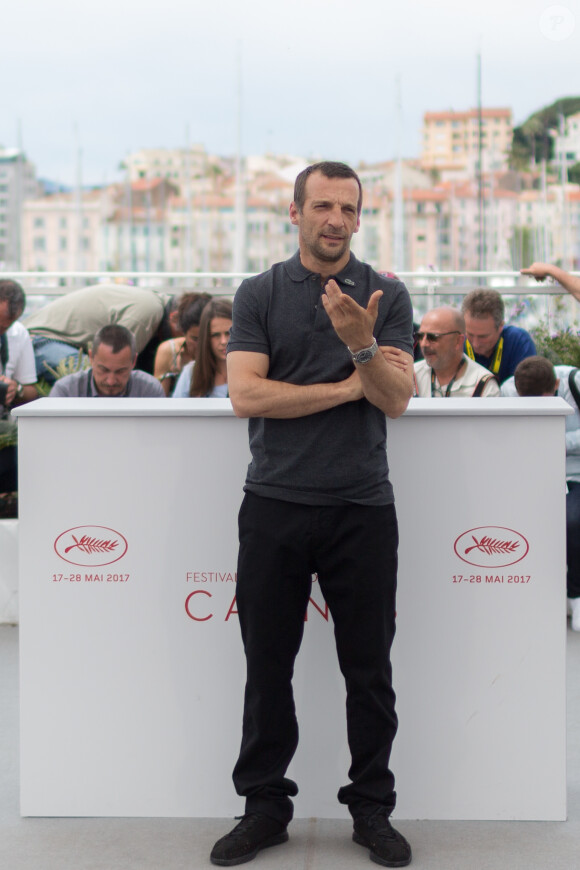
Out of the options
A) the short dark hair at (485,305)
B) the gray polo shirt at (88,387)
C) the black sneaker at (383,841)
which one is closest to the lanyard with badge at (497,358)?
the short dark hair at (485,305)

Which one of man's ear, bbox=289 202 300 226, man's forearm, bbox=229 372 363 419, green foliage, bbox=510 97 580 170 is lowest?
man's forearm, bbox=229 372 363 419

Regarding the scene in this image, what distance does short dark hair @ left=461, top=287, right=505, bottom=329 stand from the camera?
546 cm

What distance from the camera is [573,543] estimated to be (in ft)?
17.1

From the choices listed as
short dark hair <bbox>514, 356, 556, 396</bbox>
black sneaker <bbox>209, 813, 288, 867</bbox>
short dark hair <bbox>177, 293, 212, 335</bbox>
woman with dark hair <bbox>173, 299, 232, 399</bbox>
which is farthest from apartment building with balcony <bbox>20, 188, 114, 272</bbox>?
black sneaker <bbox>209, 813, 288, 867</bbox>

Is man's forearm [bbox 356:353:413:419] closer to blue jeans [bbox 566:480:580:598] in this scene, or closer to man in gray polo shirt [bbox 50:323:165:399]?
man in gray polo shirt [bbox 50:323:165:399]

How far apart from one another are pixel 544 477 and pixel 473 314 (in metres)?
2.67

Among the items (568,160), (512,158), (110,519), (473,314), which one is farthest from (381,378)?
(512,158)

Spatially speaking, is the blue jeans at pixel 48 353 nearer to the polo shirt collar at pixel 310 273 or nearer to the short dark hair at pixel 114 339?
the short dark hair at pixel 114 339

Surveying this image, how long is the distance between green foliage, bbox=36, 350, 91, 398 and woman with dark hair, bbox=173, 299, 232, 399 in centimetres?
117

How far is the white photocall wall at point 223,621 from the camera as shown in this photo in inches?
116

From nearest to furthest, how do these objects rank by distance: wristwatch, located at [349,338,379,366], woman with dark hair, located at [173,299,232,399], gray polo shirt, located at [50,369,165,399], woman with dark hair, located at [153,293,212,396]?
wristwatch, located at [349,338,379,366], gray polo shirt, located at [50,369,165,399], woman with dark hair, located at [173,299,232,399], woman with dark hair, located at [153,293,212,396]

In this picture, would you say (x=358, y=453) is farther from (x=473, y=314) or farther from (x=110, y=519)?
(x=473, y=314)

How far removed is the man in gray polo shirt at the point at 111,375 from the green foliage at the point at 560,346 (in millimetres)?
2590

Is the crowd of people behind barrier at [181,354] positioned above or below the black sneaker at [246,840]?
above
